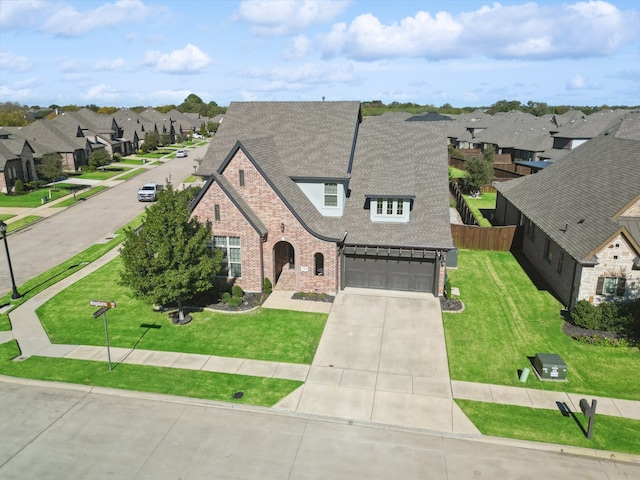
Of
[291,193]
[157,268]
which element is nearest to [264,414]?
[157,268]

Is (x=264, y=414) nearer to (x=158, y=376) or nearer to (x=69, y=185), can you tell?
(x=158, y=376)

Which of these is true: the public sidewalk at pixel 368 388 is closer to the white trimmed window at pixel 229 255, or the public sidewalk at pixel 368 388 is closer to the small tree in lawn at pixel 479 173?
the white trimmed window at pixel 229 255

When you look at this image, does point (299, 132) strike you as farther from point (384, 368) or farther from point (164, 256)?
point (384, 368)

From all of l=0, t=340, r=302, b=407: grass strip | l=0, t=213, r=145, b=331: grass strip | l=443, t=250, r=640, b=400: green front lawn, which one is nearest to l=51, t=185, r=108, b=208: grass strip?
l=0, t=213, r=145, b=331: grass strip

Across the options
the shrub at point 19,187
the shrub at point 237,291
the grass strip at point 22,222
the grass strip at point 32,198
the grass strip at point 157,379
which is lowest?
the grass strip at point 157,379

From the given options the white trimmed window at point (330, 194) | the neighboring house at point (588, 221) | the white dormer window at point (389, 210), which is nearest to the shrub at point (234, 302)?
the white trimmed window at point (330, 194)

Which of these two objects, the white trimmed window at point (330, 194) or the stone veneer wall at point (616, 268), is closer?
the stone veneer wall at point (616, 268)

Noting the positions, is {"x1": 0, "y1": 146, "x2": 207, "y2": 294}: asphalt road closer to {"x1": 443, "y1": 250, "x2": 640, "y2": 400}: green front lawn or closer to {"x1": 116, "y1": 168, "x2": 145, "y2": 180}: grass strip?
{"x1": 116, "y1": 168, "x2": 145, "y2": 180}: grass strip
